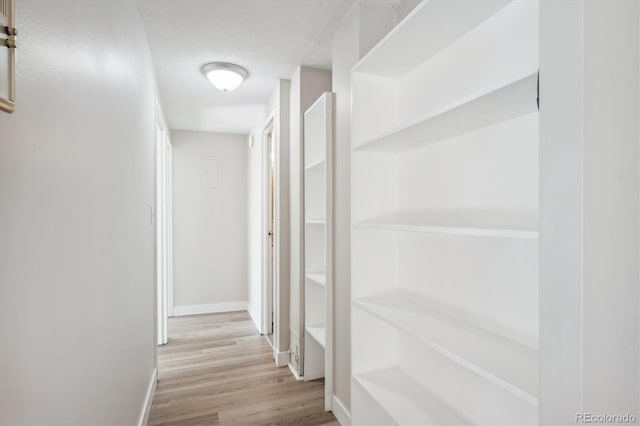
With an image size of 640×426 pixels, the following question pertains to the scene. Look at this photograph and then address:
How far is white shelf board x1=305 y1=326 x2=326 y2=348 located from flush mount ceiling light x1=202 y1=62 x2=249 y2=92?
2.06 m

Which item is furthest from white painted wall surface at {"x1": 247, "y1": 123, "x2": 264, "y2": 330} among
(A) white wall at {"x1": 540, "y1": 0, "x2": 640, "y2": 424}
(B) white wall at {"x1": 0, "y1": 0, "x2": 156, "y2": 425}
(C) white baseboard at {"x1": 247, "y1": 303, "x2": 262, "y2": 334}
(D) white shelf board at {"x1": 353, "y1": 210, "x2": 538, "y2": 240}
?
(A) white wall at {"x1": 540, "y1": 0, "x2": 640, "y2": 424}

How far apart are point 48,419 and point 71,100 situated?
0.84 metres

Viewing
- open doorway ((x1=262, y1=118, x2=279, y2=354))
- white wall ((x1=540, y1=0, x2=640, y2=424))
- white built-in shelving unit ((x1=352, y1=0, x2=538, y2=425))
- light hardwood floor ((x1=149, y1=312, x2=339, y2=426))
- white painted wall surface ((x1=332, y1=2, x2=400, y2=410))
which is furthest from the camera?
open doorway ((x1=262, y1=118, x2=279, y2=354))

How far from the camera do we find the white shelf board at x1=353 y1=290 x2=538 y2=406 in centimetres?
91

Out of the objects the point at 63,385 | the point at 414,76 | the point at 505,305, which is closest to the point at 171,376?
the point at 63,385

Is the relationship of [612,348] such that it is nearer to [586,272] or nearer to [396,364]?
[586,272]

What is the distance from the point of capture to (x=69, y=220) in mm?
963

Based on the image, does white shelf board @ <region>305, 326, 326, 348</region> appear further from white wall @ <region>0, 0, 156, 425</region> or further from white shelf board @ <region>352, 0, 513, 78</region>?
white shelf board @ <region>352, 0, 513, 78</region>

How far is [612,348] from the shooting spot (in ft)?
2.03

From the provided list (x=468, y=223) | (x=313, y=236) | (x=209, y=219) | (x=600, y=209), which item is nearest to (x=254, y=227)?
(x=209, y=219)

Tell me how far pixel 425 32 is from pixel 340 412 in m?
2.14

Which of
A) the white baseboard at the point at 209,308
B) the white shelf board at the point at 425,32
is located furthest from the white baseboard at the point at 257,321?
the white shelf board at the point at 425,32

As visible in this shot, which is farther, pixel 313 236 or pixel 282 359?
pixel 282 359

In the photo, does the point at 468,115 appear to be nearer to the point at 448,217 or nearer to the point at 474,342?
the point at 448,217
